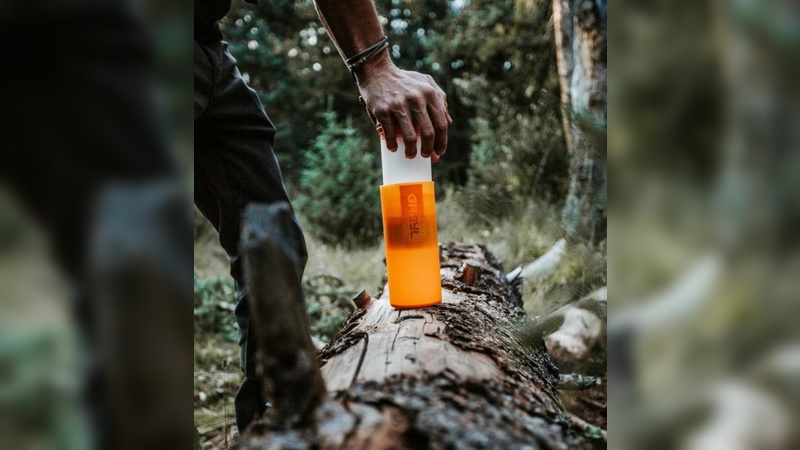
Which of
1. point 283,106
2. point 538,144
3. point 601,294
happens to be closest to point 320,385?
point 601,294

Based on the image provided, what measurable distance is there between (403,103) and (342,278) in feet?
4.52

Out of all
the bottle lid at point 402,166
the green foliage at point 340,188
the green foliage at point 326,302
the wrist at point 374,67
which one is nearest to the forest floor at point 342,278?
the green foliage at point 326,302

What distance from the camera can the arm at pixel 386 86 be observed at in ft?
2.70

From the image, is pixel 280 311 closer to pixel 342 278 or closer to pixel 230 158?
pixel 230 158

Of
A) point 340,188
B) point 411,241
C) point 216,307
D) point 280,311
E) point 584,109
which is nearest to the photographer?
point 280,311

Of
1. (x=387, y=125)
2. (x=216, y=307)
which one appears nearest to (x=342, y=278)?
(x=216, y=307)

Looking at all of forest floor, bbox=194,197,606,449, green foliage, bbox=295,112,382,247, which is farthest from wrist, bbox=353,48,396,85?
green foliage, bbox=295,112,382,247

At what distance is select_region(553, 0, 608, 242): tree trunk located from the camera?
1013 millimetres

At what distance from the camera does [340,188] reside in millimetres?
2475

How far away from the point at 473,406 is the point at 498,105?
7.04ft

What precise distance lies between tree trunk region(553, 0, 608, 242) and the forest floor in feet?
0.21

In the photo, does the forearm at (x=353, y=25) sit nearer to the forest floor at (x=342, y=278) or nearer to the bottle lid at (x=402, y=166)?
the bottle lid at (x=402, y=166)

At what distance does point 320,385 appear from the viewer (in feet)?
2.01

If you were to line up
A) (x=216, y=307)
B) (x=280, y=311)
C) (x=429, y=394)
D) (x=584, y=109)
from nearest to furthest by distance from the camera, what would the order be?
1. (x=429, y=394)
2. (x=280, y=311)
3. (x=584, y=109)
4. (x=216, y=307)
